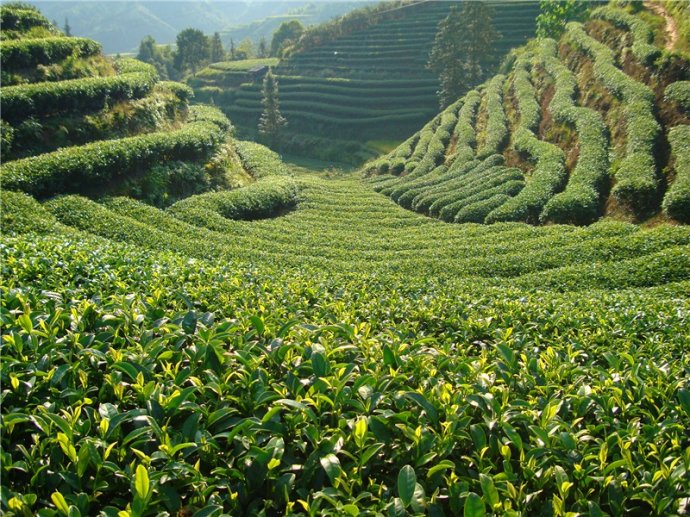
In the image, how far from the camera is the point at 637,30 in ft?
110

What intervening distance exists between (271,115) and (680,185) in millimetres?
54505

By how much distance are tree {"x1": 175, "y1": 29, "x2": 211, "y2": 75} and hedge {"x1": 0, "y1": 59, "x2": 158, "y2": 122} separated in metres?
87.0

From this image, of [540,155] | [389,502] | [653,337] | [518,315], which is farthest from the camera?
[540,155]

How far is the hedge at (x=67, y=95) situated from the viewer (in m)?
21.5

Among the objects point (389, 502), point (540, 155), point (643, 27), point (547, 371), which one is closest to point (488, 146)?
point (540, 155)

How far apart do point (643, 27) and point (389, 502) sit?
1575 inches

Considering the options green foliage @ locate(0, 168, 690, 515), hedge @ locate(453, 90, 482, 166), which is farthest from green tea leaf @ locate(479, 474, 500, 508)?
hedge @ locate(453, 90, 482, 166)

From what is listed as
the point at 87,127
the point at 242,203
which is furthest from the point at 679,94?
the point at 87,127

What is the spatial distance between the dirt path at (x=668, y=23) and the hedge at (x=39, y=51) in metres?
35.0

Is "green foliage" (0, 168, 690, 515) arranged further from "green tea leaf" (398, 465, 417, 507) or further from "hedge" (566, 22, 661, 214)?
"hedge" (566, 22, 661, 214)

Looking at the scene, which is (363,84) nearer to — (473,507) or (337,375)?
(337,375)

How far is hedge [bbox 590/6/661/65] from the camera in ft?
94.6

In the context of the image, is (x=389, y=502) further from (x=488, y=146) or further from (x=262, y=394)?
(x=488, y=146)

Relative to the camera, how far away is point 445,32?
66.3 meters
